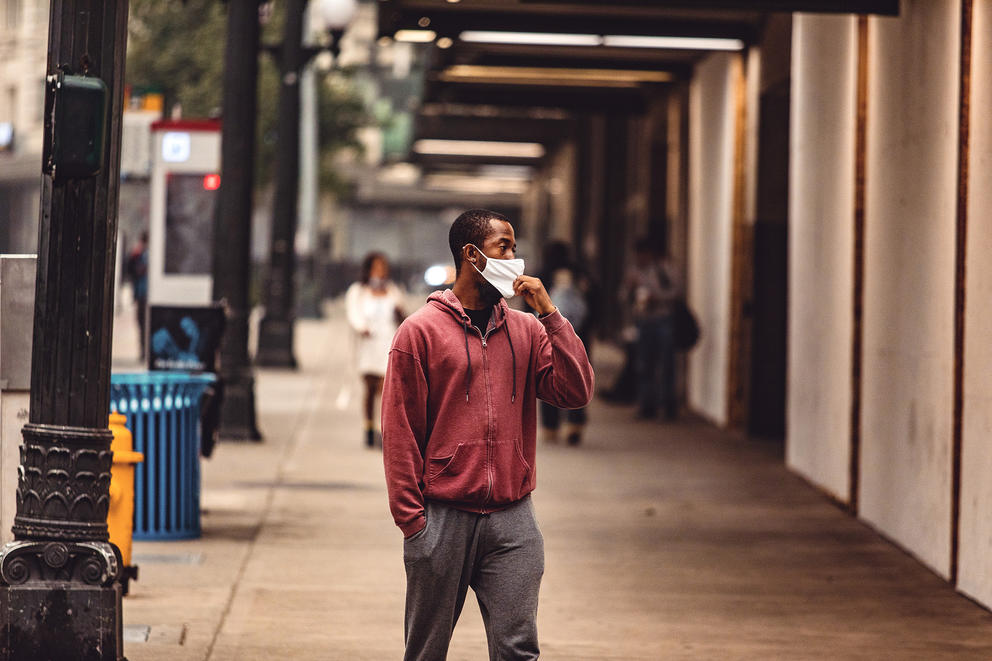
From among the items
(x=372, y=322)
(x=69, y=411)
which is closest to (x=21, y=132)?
(x=372, y=322)

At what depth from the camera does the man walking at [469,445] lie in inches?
197

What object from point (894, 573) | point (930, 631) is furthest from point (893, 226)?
point (930, 631)

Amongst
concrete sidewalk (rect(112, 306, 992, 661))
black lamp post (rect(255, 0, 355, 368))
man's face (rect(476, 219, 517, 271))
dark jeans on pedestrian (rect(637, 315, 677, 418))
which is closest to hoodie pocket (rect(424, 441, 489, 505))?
man's face (rect(476, 219, 517, 271))

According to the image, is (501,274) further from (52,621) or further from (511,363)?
(52,621)

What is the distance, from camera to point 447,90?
75.0ft

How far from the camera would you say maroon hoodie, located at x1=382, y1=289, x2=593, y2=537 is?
4992mm

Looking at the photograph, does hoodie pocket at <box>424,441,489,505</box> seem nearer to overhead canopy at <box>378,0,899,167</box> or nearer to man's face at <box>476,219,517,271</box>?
man's face at <box>476,219,517,271</box>

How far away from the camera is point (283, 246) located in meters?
22.8

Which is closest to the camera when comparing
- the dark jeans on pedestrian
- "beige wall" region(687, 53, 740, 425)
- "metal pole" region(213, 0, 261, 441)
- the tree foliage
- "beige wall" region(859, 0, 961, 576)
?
"beige wall" region(859, 0, 961, 576)

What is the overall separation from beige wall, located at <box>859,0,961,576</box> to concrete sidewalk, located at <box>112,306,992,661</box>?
0.34m

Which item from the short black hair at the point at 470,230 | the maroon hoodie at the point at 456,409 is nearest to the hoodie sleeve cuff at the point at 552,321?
the maroon hoodie at the point at 456,409

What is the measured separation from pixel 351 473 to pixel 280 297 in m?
9.83

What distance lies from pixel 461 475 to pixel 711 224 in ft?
44.7

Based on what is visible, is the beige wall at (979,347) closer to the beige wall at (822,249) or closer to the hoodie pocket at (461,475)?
the beige wall at (822,249)
